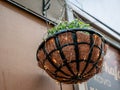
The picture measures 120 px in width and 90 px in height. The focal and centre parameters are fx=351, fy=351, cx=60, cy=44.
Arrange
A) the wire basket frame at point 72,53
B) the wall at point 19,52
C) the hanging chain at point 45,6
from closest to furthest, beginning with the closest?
the wire basket frame at point 72,53
the wall at point 19,52
the hanging chain at point 45,6

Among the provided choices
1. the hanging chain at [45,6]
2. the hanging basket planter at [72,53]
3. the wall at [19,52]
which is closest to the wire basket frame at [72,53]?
the hanging basket planter at [72,53]

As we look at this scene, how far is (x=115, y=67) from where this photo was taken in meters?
3.11

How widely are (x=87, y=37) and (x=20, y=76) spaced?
446 millimetres

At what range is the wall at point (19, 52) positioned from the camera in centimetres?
189

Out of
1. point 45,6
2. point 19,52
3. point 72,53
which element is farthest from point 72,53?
point 45,6

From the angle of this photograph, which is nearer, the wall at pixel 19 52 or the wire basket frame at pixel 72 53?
the wire basket frame at pixel 72 53

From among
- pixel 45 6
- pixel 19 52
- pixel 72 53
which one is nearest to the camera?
pixel 72 53

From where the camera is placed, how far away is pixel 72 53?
1.77m

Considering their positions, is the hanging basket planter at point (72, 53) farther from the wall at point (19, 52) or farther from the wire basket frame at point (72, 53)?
the wall at point (19, 52)

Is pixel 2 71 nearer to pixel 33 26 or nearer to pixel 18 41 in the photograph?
pixel 18 41

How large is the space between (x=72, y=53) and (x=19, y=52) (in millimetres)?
387

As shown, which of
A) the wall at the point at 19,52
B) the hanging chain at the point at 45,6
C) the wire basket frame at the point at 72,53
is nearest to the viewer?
the wire basket frame at the point at 72,53

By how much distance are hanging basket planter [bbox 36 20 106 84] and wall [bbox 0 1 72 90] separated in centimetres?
20

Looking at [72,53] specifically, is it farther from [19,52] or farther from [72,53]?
[19,52]
